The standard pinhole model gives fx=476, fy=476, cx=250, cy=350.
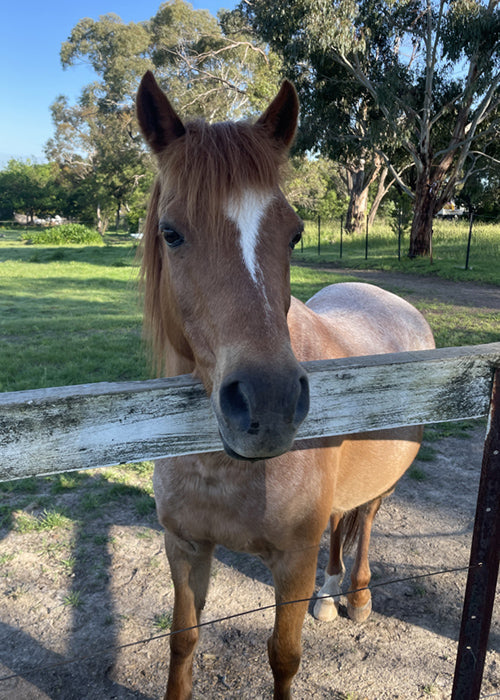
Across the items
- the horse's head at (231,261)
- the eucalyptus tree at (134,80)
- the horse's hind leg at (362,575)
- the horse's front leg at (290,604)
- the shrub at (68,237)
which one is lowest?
the horse's hind leg at (362,575)

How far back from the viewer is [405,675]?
2.33 m

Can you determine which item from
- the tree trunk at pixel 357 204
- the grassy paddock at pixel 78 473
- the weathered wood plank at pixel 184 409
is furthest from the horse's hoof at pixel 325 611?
the tree trunk at pixel 357 204

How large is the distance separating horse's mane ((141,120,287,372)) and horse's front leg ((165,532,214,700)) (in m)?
1.04

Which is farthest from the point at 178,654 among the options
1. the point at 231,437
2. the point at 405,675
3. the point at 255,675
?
the point at 231,437

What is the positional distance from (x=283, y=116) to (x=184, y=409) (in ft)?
3.90

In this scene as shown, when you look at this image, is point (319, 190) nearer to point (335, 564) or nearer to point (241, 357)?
point (335, 564)

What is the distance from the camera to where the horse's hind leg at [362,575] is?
2684 mm

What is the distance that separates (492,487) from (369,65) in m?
19.4

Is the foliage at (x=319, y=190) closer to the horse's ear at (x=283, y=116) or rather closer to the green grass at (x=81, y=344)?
the green grass at (x=81, y=344)

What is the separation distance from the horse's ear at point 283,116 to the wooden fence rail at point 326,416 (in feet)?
3.07

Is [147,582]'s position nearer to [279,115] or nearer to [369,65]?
[279,115]

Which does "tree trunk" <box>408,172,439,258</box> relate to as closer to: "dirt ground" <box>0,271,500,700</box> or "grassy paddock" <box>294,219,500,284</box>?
"grassy paddock" <box>294,219,500,284</box>

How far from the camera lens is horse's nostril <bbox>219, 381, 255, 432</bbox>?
44.3 inches

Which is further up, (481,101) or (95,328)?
(481,101)
